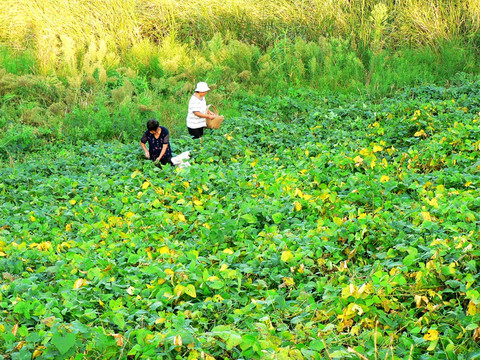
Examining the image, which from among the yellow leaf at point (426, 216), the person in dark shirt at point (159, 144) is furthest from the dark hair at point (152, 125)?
the yellow leaf at point (426, 216)

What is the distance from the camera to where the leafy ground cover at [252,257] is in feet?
10.3

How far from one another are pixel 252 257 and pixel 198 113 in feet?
14.5

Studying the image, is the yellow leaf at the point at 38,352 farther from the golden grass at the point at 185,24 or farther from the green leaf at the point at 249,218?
the golden grass at the point at 185,24

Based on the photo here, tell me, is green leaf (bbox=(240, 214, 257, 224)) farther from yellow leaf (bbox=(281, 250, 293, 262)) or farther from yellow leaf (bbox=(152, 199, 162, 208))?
yellow leaf (bbox=(152, 199, 162, 208))

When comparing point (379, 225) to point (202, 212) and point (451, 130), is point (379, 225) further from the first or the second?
point (451, 130)

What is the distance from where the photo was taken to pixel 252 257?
14.0ft

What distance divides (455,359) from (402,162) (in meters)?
3.80

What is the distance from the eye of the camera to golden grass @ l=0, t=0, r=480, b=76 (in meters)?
11.1

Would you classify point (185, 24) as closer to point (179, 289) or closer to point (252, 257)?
point (252, 257)

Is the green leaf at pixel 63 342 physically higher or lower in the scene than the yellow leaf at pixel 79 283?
higher

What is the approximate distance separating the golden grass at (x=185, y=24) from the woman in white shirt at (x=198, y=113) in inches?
104

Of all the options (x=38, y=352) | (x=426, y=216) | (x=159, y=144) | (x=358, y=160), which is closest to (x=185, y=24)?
(x=159, y=144)

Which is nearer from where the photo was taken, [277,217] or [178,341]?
[178,341]

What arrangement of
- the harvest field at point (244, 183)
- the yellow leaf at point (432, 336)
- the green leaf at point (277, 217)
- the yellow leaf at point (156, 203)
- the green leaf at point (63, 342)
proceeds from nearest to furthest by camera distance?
the yellow leaf at point (432, 336) < the green leaf at point (63, 342) < the harvest field at point (244, 183) < the green leaf at point (277, 217) < the yellow leaf at point (156, 203)
